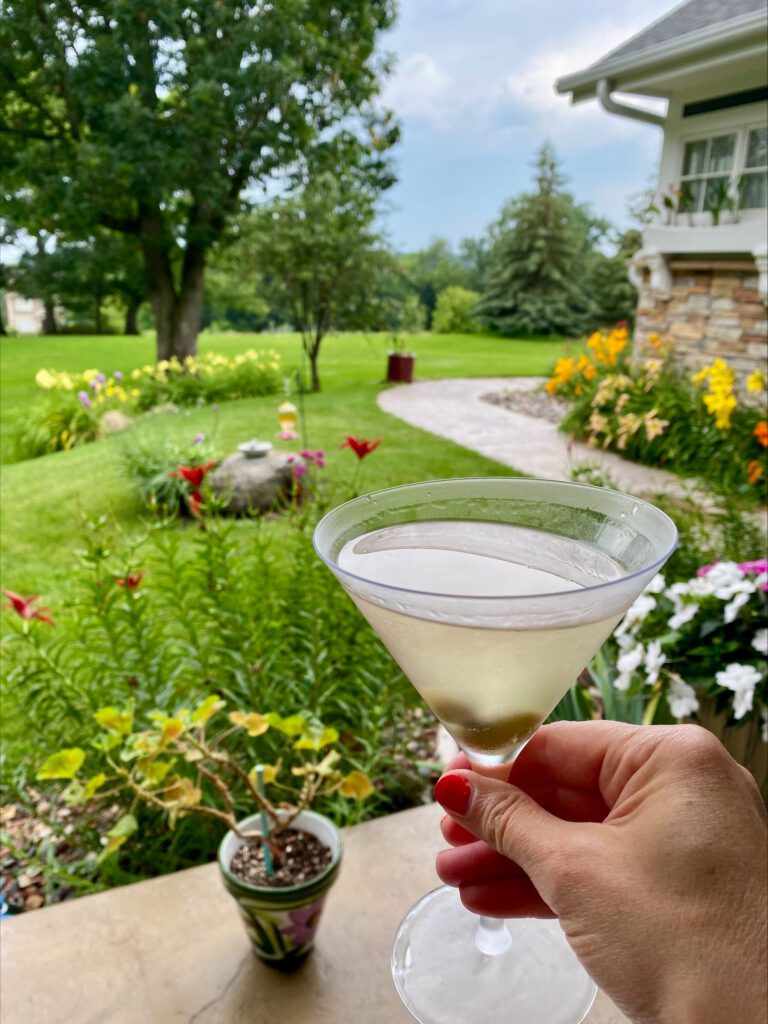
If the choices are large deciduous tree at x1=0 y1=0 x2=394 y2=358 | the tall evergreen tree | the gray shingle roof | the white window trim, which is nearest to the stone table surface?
large deciduous tree at x1=0 y1=0 x2=394 y2=358

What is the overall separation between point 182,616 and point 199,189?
1879 mm

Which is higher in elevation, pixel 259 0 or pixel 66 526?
pixel 259 0

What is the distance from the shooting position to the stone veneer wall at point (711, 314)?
13.7 feet

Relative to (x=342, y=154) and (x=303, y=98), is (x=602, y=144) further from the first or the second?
(x=303, y=98)

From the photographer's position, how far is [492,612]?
0.40m

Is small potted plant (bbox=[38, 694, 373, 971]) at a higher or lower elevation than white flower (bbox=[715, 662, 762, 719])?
lower

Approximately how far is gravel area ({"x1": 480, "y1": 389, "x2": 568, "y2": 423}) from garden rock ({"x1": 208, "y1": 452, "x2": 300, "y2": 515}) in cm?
279

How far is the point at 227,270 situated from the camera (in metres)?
3.05

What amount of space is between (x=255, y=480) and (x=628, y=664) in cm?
217

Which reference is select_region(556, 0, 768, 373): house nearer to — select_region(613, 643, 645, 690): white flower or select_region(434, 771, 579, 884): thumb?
select_region(613, 643, 645, 690): white flower

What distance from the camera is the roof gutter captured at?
427 cm

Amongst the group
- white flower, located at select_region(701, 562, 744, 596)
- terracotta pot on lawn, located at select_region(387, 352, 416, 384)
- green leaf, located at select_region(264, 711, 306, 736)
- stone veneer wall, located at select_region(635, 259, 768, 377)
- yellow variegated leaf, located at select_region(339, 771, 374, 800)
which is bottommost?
yellow variegated leaf, located at select_region(339, 771, 374, 800)

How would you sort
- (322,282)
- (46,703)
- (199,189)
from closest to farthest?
1. (46,703)
2. (199,189)
3. (322,282)

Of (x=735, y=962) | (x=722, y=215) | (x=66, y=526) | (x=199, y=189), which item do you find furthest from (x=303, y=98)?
(x=735, y=962)
